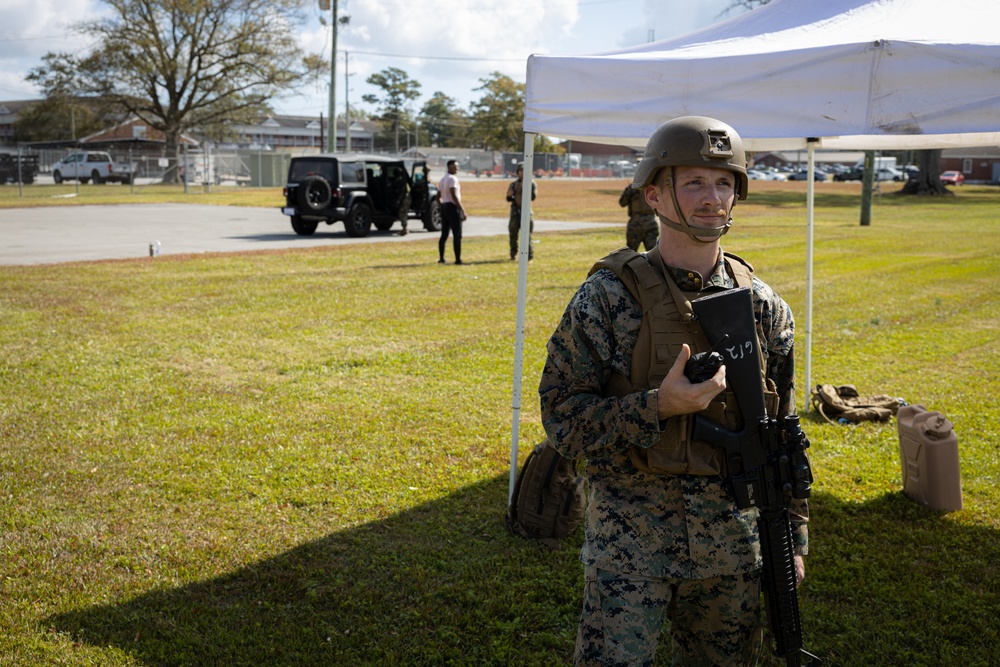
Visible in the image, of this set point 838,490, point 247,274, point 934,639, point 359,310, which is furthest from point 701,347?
point 247,274

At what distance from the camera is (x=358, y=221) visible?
885 inches

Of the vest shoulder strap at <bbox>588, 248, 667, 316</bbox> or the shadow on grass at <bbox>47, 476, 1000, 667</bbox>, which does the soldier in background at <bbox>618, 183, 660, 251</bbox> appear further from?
the vest shoulder strap at <bbox>588, 248, 667, 316</bbox>

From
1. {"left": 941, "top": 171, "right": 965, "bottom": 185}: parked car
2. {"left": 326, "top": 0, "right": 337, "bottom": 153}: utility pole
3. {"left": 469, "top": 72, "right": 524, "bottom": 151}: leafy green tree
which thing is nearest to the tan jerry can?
{"left": 326, "top": 0, "right": 337, "bottom": 153}: utility pole

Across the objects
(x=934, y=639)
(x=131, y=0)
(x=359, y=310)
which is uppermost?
(x=131, y=0)

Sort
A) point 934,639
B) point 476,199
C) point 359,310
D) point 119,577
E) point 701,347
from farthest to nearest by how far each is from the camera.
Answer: point 476,199
point 359,310
point 119,577
point 934,639
point 701,347

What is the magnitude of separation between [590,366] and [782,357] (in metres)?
0.59

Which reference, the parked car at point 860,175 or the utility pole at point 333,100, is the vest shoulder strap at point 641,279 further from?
the parked car at point 860,175

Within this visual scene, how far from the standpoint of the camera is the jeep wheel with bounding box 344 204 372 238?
72.9ft

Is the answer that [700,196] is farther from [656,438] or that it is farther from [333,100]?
[333,100]

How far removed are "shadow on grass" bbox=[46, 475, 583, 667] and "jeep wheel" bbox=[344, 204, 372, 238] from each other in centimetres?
1794

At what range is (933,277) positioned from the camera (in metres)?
16.2

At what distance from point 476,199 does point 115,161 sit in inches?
958

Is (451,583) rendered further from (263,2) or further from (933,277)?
(263,2)

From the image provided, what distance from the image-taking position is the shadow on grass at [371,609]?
12.3ft
